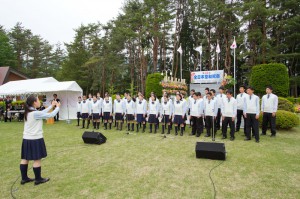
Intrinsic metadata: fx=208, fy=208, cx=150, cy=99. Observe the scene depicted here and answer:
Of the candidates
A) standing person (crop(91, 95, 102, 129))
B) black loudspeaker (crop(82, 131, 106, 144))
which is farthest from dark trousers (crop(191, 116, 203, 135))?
standing person (crop(91, 95, 102, 129))

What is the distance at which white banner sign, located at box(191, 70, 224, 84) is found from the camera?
17.6 m

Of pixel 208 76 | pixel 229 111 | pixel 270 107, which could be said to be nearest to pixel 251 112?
pixel 229 111

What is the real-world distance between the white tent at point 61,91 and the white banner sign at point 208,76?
1010 cm

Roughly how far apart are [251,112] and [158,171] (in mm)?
4218

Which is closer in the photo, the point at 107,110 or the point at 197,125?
the point at 197,125

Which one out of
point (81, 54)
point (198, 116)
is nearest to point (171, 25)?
point (81, 54)

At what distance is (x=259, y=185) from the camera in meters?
3.57

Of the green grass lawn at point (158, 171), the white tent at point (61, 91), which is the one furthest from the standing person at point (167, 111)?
the white tent at point (61, 91)

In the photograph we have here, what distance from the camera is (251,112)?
22.6 ft

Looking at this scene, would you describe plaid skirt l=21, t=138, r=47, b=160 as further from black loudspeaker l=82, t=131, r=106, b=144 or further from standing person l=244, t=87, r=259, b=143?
standing person l=244, t=87, r=259, b=143

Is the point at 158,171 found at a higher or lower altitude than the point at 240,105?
lower

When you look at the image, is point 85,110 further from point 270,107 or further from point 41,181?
point 270,107

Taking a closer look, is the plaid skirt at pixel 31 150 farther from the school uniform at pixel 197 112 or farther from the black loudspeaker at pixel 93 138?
the school uniform at pixel 197 112

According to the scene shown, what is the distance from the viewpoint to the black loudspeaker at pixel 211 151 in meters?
4.85
